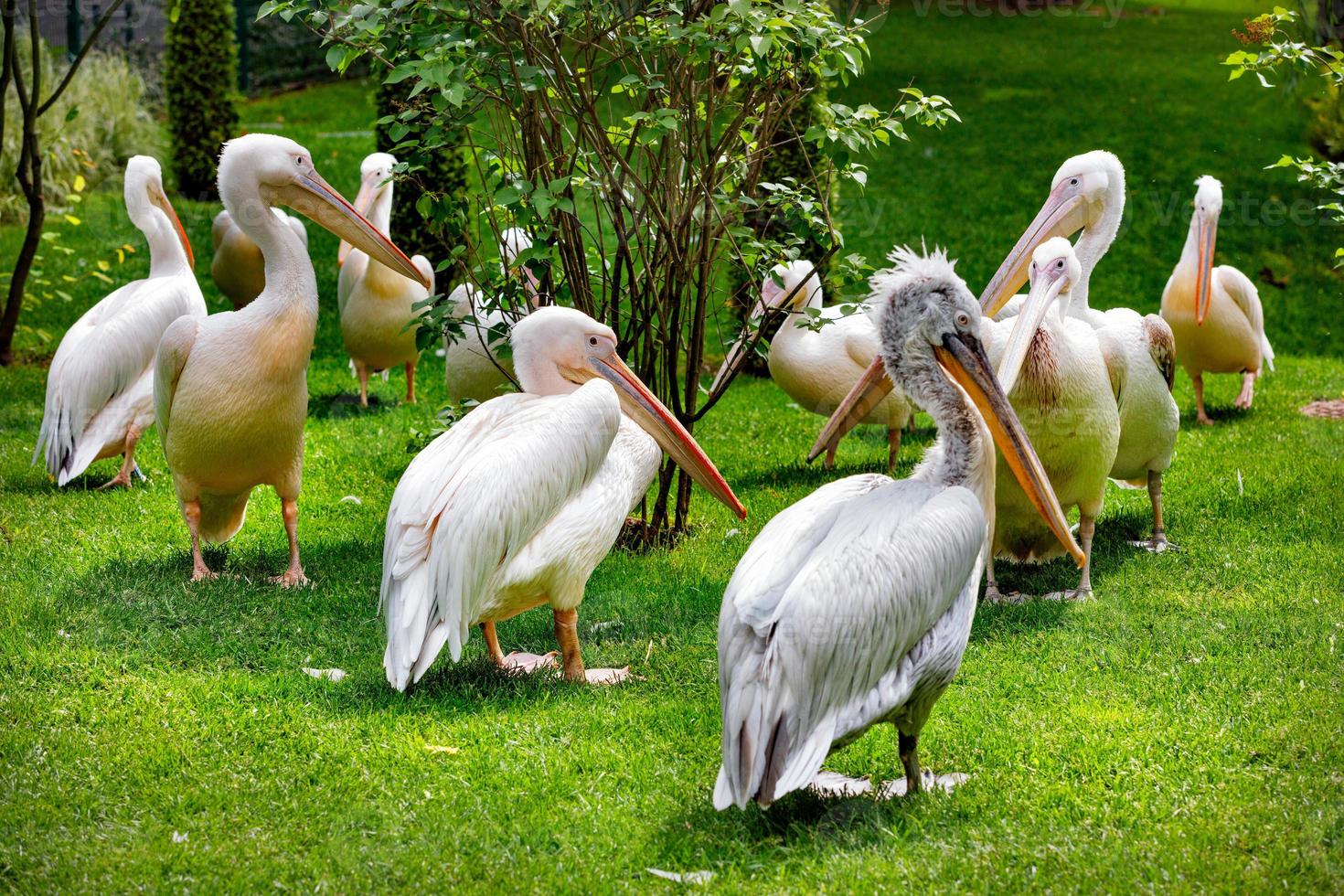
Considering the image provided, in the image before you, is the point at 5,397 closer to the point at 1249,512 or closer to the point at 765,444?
the point at 765,444

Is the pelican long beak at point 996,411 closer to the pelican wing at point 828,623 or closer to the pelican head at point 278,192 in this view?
the pelican wing at point 828,623

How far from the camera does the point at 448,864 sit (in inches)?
120

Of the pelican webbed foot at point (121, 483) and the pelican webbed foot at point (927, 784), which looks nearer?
the pelican webbed foot at point (927, 784)

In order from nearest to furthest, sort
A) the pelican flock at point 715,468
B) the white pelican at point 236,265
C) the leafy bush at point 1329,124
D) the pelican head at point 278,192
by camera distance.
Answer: the pelican flock at point 715,468 → the pelican head at point 278,192 → the white pelican at point 236,265 → the leafy bush at point 1329,124

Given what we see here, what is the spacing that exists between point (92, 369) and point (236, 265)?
3062 mm

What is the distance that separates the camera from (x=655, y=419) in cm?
451

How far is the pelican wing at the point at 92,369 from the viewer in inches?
232

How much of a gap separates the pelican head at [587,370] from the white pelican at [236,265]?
15.9 ft

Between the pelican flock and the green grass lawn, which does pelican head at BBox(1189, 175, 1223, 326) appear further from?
the green grass lawn

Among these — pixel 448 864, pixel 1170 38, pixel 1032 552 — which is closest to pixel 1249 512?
pixel 1032 552

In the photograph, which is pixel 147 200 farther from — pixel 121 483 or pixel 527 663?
pixel 527 663

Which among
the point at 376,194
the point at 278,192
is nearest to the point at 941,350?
the point at 278,192

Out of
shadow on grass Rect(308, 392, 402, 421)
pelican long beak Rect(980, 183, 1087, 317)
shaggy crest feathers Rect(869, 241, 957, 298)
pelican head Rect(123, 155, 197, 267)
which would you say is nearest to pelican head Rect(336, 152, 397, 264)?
shadow on grass Rect(308, 392, 402, 421)

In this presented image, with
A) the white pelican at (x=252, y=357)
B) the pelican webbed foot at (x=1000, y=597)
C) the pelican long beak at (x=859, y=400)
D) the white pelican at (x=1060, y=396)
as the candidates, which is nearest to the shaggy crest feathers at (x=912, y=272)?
the pelican long beak at (x=859, y=400)
